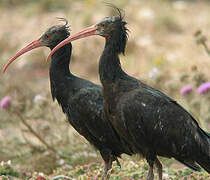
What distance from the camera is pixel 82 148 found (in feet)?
26.9

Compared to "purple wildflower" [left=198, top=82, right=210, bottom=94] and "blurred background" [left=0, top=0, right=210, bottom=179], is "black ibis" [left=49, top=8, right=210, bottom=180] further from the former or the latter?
"blurred background" [left=0, top=0, right=210, bottom=179]

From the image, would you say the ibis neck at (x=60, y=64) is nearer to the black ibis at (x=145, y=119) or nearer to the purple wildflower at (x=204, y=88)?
the black ibis at (x=145, y=119)

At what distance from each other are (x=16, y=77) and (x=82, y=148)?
665 cm

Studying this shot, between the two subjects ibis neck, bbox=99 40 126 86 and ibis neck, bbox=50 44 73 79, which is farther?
ibis neck, bbox=50 44 73 79

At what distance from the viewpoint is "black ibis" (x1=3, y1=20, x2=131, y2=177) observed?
18.4 ft

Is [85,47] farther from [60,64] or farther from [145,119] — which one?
[145,119]

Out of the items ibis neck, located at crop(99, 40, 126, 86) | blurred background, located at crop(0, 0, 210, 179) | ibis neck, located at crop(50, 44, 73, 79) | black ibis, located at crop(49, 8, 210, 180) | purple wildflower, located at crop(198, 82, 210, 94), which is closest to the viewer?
black ibis, located at crop(49, 8, 210, 180)

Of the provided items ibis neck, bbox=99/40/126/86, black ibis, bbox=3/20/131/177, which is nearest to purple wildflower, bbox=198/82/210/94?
black ibis, bbox=3/20/131/177

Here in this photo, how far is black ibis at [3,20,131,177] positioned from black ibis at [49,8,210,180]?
41 centimetres

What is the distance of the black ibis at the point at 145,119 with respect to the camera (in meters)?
4.88

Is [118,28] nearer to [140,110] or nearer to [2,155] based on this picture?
[140,110]

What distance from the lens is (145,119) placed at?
4.88 meters

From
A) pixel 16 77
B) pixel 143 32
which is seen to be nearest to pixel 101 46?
pixel 143 32

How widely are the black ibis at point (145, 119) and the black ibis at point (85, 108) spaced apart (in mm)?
407
